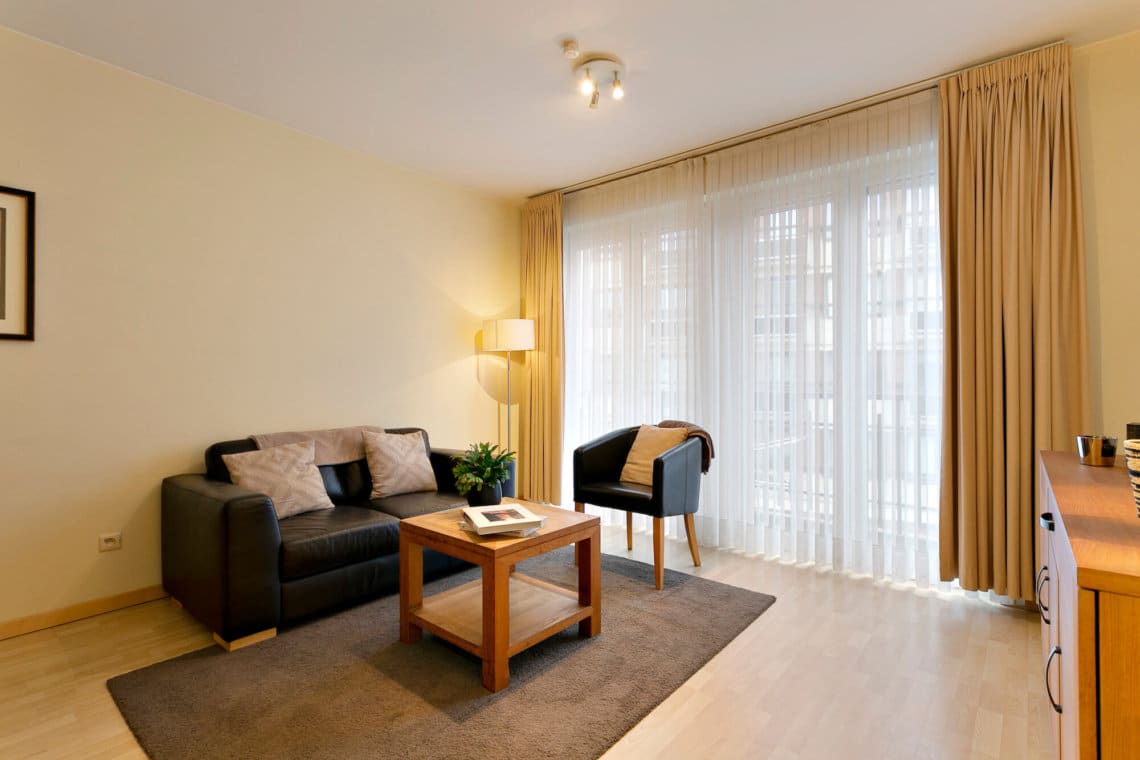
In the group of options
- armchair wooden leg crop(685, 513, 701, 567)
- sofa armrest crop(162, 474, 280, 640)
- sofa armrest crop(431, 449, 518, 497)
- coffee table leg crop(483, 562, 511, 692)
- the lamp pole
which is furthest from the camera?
the lamp pole

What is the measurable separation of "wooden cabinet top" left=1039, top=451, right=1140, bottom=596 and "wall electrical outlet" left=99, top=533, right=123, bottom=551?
3.68m

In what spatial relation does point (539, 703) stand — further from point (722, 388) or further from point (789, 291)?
point (789, 291)

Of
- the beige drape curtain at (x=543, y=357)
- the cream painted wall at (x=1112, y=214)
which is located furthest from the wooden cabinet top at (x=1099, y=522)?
the beige drape curtain at (x=543, y=357)

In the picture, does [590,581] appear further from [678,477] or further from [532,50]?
[532,50]

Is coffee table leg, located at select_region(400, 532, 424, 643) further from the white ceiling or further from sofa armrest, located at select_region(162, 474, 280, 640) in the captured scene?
the white ceiling

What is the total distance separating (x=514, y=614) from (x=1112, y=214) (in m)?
3.26

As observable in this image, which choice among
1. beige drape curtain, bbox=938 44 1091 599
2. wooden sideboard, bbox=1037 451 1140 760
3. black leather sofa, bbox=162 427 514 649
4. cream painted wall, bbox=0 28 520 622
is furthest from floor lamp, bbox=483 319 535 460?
wooden sideboard, bbox=1037 451 1140 760

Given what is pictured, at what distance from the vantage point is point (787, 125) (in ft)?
11.3

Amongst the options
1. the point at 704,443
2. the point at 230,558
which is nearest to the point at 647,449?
the point at 704,443

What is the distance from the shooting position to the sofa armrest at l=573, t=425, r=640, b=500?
3.55m

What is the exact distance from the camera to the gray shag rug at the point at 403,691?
179 cm

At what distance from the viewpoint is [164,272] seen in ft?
9.77

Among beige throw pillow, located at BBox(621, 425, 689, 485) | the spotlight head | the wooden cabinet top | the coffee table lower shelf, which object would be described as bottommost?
the coffee table lower shelf

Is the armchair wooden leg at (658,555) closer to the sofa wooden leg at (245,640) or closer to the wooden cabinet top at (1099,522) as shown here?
the wooden cabinet top at (1099,522)
